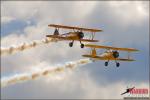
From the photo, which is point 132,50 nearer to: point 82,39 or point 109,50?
point 109,50

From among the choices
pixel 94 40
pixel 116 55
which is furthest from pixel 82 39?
pixel 116 55

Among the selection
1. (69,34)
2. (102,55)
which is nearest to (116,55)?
(102,55)

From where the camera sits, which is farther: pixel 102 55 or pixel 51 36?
pixel 102 55

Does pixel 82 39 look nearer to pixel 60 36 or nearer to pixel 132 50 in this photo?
pixel 60 36

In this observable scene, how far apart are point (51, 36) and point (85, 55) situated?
452 inches

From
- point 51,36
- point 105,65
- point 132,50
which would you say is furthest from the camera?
point 132,50

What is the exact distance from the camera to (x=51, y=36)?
498 feet

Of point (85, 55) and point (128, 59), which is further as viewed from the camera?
point (128, 59)

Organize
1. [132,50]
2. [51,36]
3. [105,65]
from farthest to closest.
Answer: [132,50], [105,65], [51,36]

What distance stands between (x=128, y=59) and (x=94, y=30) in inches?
483

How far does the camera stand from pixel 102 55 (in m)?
167

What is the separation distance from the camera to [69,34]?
156 meters

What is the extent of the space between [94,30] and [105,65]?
30.5 ft

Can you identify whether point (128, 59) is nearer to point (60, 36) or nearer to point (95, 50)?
point (95, 50)
